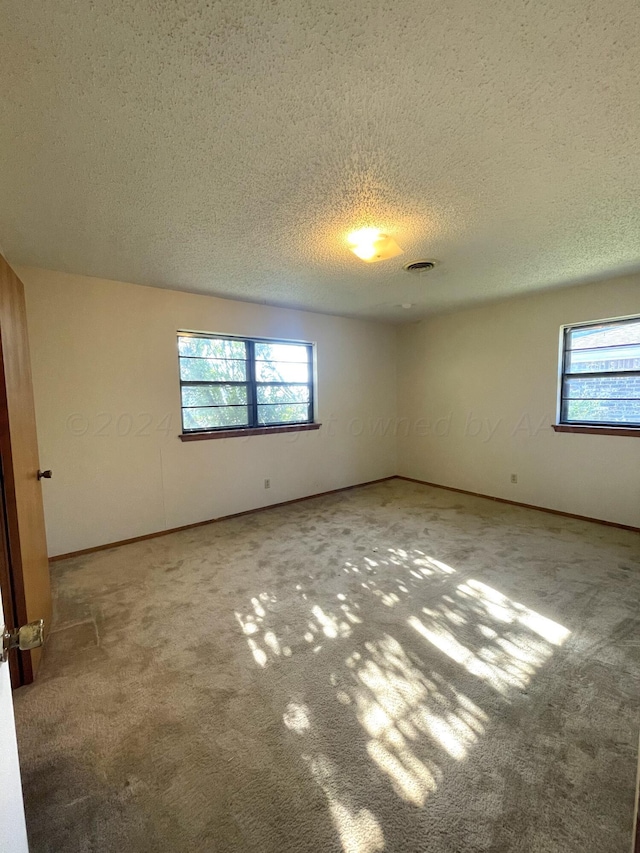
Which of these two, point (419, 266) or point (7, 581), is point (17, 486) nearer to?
point (7, 581)

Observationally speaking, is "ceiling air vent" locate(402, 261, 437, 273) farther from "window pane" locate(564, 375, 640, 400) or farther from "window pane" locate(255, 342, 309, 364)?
"window pane" locate(564, 375, 640, 400)

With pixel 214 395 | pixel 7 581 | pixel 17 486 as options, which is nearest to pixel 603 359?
pixel 214 395

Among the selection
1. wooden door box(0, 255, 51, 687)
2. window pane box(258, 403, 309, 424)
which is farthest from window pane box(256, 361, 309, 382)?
wooden door box(0, 255, 51, 687)

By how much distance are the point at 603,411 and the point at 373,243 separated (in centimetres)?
304

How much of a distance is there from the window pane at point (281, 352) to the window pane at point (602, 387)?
9.91 ft

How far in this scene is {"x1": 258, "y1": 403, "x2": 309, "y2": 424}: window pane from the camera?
169 inches

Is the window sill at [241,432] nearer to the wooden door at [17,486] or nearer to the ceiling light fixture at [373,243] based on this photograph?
the wooden door at [17,486]

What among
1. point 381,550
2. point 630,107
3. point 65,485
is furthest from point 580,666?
point 65,485

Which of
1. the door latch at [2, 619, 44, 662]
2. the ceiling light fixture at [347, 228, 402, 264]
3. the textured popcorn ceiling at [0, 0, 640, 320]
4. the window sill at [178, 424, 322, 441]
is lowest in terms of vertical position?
the door latch at [2, 619, 44, 662]

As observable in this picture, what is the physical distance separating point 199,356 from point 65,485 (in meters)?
1.71

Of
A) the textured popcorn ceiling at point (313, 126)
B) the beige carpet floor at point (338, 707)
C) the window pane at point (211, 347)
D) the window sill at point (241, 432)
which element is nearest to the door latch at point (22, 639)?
the beige carpet floor at point (338, 707)

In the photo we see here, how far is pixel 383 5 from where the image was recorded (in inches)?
38.5

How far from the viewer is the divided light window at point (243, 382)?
12.4ft

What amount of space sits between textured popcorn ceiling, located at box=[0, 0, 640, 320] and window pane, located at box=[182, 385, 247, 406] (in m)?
1.44
